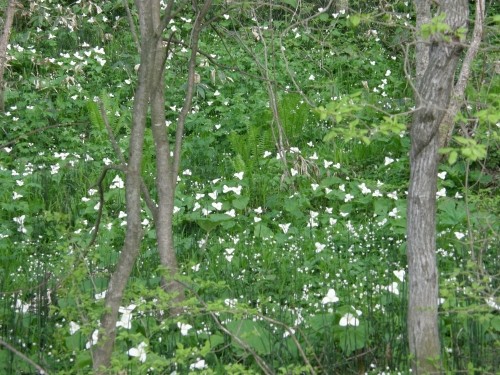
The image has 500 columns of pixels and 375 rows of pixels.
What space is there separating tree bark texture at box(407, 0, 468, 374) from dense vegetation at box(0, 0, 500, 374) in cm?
11

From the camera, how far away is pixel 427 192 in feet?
12.2

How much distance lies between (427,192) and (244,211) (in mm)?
3221

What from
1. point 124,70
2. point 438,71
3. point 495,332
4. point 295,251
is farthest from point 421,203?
point 124,70

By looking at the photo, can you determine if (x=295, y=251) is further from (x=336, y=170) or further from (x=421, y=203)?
(x=421, y=203)

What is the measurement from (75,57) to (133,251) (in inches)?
259

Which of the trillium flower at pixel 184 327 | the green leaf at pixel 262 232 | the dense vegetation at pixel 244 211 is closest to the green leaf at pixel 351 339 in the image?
the dense vegetation at pixel 244 211

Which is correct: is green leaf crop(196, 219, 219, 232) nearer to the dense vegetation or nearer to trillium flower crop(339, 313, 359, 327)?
the dense vegetation

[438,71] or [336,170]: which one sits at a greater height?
[336,170]

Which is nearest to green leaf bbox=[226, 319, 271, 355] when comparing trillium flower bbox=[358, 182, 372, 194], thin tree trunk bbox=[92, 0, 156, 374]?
thin tree trunk bbox=[92, 0, 156, 374]

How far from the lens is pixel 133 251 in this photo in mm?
3924

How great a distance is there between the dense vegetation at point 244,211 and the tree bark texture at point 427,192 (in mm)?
113

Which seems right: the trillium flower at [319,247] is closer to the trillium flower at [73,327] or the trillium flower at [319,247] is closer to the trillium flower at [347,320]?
the trillium flower at [347,320]

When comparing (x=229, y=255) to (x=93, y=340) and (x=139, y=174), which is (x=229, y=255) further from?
(x=139, y=174)

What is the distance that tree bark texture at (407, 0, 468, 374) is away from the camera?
363 centimetres
